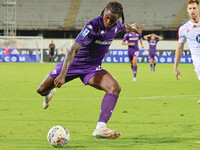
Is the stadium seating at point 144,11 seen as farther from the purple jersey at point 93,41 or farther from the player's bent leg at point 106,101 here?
the player's bent leg at point 106,101

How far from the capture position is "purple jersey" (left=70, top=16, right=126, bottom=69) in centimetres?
559

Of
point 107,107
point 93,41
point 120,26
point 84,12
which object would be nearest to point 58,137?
point 107,107

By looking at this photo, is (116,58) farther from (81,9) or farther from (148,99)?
(148,99)

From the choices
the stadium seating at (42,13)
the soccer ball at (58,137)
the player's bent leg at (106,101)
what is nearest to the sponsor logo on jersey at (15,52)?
the stadium seating at (42,13)

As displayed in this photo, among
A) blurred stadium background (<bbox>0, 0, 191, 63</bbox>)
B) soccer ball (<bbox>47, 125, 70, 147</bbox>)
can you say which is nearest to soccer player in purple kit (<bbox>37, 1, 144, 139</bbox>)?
soccer ball (<bbox>47, 125, 70, 147</bbox>)

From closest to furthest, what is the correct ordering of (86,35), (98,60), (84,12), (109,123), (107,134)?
1. (107,134)
2. (86,35)
3. (98,60)
4. (109,123)
5. (84,12)

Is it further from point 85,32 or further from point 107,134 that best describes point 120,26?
point 107,134

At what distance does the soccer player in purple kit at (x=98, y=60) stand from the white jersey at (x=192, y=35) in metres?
1.23

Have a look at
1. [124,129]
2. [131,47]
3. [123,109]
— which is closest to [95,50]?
[124,129]

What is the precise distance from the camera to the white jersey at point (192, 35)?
718cm

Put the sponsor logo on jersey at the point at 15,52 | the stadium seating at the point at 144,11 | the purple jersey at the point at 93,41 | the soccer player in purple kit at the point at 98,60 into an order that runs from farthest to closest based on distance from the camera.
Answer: the stadium seating at the point at 144,11 → the sponsor logo on jersey at the point at 15,52 → the purple jersey at the point at 93,41 → the soccer player in purple kit at the point at 98,60

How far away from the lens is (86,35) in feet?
18.3

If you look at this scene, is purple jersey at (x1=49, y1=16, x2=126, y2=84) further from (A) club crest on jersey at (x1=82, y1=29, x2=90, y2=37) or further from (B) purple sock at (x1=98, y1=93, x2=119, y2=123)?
(B) purple sock at (x1=98, y1=93, x2=119, y2=123)

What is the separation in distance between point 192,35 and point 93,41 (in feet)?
7.20
